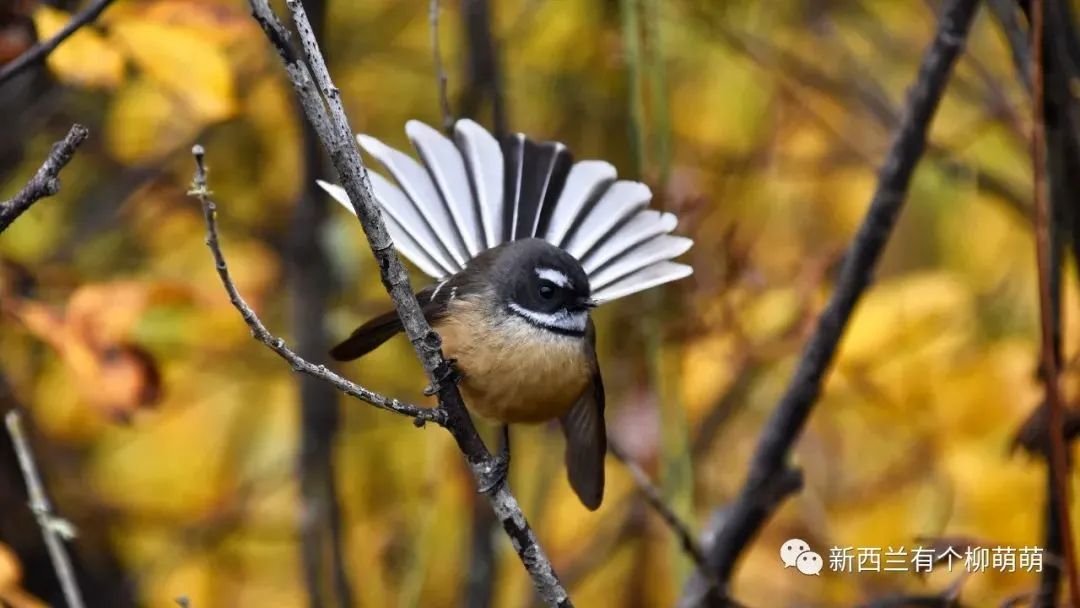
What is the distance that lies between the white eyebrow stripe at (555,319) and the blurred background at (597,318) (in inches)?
18.3

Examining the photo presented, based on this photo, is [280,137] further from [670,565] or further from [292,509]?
[670,565]

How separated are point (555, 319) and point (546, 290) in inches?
2.5

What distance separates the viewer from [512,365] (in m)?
2.32

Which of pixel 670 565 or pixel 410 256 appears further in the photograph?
pixel 670 565

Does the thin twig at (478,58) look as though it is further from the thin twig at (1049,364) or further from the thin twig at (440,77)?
the thin twig at (1049,364)

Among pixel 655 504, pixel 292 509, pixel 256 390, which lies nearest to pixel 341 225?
pixel 256 390

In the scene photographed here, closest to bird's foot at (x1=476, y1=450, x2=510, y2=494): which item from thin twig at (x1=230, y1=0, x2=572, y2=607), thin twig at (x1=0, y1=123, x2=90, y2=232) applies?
thin twig at (x1=230, y1=0, x2=572, y2=607)

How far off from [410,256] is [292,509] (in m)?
2.06

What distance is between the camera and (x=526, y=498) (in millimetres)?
4129

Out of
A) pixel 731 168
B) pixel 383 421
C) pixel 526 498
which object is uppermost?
pixel 731 168

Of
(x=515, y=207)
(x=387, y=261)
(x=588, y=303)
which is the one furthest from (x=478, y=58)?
(x=387, y=261)

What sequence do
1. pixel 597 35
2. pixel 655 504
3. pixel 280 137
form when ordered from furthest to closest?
pixel 280 137 → pixel 597 35 → pixel 655 504

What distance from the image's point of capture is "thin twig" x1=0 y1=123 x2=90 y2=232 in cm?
147

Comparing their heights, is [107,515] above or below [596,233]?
below
